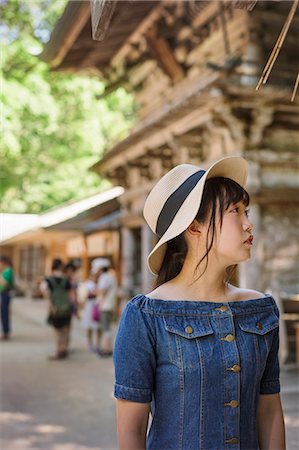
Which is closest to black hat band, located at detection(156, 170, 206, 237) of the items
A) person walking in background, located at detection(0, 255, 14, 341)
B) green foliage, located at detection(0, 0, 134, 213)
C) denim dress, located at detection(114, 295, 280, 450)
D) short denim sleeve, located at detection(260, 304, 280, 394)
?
denim dress, located at detection(114, 295, 280, 450)

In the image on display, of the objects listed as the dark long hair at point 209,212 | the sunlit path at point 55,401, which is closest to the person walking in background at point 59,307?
the sunlit path at point 55,401

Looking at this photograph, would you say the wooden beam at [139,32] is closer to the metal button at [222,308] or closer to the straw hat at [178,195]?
the straw hat at [178,195]

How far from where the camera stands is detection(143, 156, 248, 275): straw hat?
66.3 inches

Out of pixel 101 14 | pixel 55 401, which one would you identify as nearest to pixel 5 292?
pixel 55 401

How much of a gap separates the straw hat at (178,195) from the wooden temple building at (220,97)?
514 centimetres

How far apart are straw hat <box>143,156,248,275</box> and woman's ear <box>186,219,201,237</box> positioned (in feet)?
0.18

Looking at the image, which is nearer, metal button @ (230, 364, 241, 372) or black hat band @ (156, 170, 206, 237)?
metal button @ (230, 364, 241, 372)

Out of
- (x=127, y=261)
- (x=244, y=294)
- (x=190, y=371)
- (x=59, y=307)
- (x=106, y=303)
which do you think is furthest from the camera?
(x=127, y=261)

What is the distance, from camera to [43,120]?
1148 centimetres

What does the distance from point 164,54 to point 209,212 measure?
353 inches

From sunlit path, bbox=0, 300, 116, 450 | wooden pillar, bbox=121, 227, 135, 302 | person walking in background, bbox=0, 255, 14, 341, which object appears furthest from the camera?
wooden pillar, bbox=121, 227, 135, 302

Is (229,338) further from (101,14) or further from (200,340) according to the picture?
(101,14)

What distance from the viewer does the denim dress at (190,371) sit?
1.58 metres

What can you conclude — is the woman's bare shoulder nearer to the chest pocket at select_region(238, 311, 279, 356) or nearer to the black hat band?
the chest pocket at select_region(238, 311, 279, 356)
